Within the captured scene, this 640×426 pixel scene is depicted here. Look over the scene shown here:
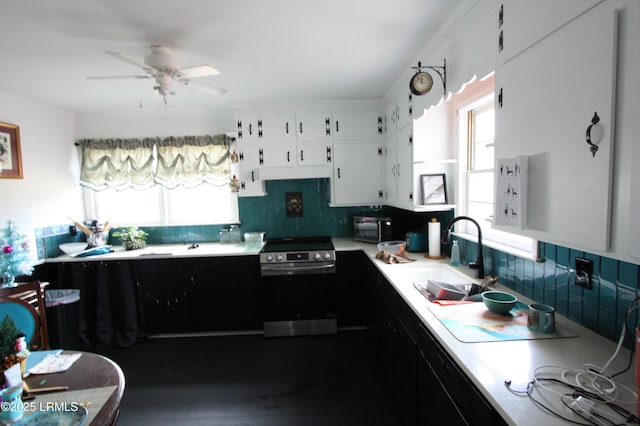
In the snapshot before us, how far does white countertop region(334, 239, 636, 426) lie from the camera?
0.84 metres

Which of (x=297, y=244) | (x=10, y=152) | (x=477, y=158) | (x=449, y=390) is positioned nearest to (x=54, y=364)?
(x=449, y=390)

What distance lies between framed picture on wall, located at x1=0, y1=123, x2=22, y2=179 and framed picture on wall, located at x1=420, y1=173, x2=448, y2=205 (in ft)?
11.7

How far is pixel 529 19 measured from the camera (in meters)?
1.13

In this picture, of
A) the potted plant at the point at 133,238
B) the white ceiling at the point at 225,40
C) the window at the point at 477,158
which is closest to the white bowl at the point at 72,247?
the potted plant at the point at 133,238

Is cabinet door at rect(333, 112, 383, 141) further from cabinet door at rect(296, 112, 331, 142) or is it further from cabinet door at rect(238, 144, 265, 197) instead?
cabinet door at rect(238, 144, 265, 197)

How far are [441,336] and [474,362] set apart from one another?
0.21 meters

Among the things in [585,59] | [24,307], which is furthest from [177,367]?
[585,59]

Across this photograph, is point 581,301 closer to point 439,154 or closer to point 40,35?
point 439,154

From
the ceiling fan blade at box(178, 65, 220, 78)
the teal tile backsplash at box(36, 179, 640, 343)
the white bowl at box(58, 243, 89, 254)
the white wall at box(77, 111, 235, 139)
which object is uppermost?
the white wall at box(77, 111, 235, 139)

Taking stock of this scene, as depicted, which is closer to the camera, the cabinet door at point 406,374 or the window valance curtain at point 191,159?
the cabinet door at point 406,374

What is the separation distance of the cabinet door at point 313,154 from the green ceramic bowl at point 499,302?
220cm

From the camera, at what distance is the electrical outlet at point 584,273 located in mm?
1229

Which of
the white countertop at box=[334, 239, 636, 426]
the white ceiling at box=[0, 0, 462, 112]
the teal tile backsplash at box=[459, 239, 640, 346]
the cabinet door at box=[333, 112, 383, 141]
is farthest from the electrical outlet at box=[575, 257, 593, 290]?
the cabinet door at box=[333, 112, 383, 141]

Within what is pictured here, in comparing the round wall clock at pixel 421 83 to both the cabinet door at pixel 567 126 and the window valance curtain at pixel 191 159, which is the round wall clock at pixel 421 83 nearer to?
the cabinet door at pixel 567 126
